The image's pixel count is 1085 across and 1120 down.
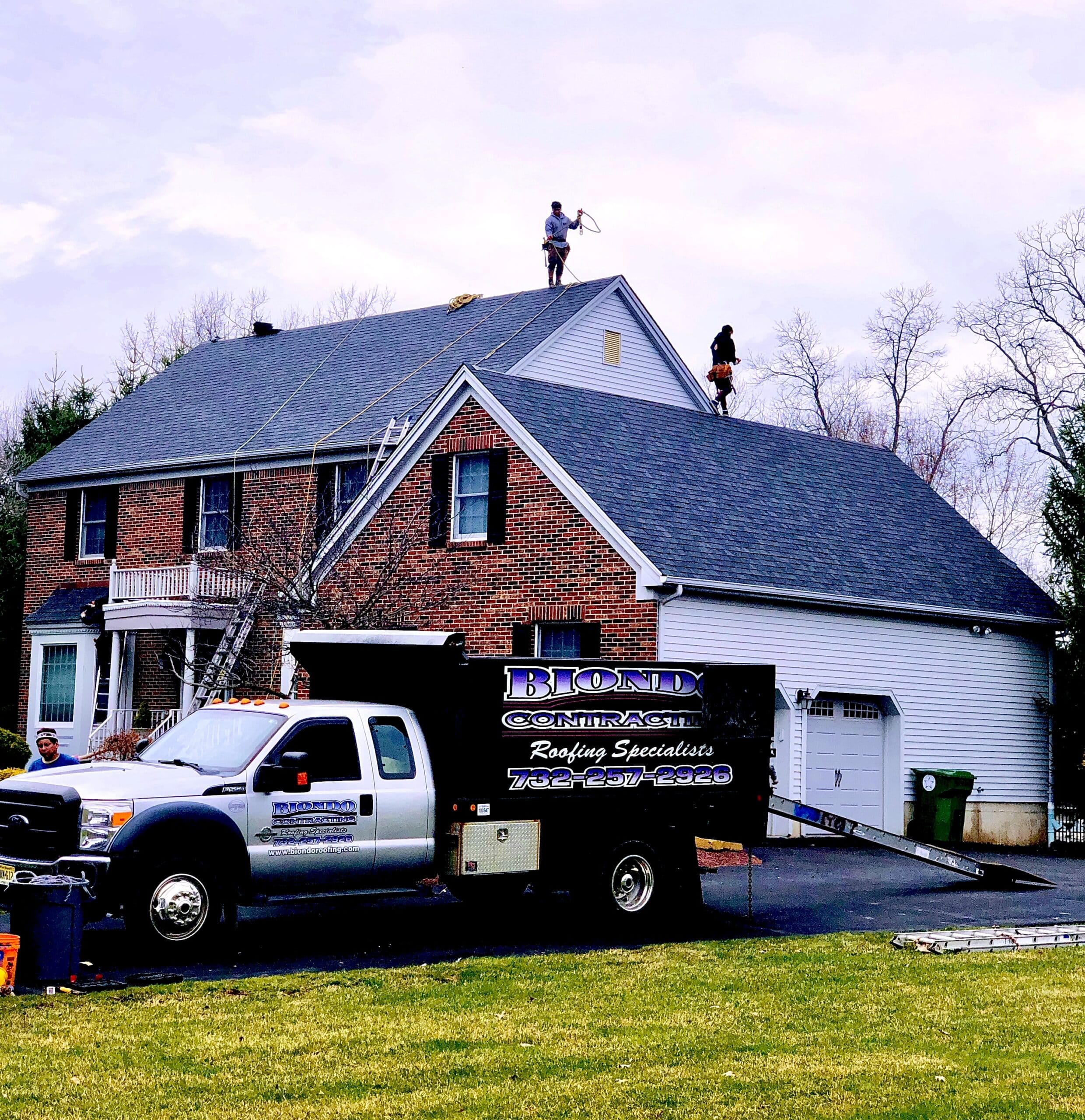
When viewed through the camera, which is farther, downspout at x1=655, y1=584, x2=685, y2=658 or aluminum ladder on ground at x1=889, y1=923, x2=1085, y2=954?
downspout at x1=655, y1=584, x2=685, y2=658

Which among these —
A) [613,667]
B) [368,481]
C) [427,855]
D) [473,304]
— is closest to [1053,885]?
[613,667]

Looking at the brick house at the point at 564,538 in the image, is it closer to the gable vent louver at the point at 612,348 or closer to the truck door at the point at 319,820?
the gable vent louver at the point at 612,348

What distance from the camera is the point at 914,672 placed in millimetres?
26078

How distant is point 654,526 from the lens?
2298 centimetres

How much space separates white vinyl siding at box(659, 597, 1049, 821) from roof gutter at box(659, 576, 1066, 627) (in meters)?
0.18

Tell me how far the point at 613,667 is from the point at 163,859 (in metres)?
4.29

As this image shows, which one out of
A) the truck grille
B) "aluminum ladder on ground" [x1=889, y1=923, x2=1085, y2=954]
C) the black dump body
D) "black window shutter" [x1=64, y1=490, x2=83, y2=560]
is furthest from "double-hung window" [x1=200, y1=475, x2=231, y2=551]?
"aluminum ladder on ground" [x1=889, y1=923, x2=1085, y2=954]

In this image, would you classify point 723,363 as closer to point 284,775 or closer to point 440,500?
point 440,500

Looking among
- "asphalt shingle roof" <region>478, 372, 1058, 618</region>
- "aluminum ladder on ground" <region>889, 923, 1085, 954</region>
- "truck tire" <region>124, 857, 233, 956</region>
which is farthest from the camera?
"asphalt shingle roof" <region>478, 372, 1058, 618</region>

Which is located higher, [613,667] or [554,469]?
[554,469]

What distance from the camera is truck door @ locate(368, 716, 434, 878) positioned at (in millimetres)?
13023

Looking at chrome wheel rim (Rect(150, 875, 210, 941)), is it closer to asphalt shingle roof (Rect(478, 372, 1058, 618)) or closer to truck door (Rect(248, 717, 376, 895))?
truck door (Rect(248, 717, 376, 895))

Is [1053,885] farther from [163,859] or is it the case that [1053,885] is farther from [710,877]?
[163,859]

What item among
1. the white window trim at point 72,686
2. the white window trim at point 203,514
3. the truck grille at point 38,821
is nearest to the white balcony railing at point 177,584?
the white window trim at point 203,514
